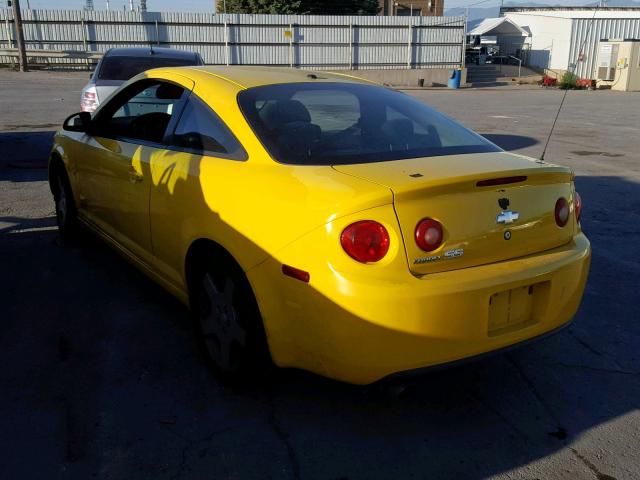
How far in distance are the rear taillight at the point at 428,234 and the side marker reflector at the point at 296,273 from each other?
1.59ft

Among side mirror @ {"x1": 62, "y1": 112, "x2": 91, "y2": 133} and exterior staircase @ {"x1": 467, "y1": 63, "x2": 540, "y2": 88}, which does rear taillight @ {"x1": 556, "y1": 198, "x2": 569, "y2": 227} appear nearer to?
side mirror @ {"x1": 62, "y1": 112, "x2": 91, "y2": 133}

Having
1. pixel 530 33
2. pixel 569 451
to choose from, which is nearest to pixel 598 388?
pixel 569 451

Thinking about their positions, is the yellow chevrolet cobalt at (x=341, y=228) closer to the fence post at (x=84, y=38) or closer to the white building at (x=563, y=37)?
the fence post at (x=84, y=38)

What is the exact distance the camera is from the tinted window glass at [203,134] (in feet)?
10.8

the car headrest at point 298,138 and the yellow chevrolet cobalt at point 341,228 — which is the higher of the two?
the car headrest at point 298,138

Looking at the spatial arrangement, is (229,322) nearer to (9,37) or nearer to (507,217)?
(507,217)

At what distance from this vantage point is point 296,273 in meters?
2.67

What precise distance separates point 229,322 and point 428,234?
3.72 feet

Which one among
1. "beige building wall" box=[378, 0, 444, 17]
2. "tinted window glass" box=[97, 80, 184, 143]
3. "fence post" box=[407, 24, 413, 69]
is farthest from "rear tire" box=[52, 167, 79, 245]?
"beige building wall" box=[378, 0, 444, 17]

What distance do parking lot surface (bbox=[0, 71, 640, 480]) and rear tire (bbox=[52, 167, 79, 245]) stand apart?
567mm

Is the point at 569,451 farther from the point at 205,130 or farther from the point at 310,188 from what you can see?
the point at 205,130

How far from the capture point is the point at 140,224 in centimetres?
398

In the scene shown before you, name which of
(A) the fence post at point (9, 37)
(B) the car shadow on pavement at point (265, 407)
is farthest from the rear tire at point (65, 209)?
(A) the fence post at point (9, 37)

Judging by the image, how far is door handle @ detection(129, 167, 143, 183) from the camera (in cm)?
390
